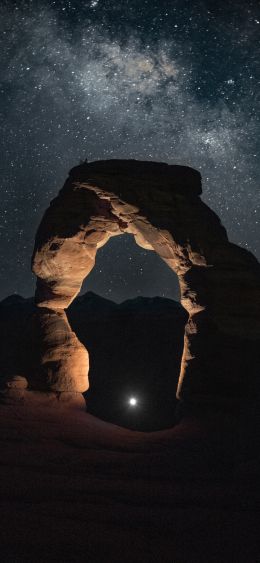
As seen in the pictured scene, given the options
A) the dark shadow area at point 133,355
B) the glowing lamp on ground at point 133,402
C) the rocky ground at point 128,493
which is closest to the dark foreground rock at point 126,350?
the dark shadow area at point 133,355

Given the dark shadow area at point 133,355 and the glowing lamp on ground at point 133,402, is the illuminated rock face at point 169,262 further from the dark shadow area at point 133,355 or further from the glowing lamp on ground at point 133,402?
the glowing lamp on ground at point 133,402

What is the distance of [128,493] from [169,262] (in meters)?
6.76

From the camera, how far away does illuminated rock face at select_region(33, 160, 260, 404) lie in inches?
342

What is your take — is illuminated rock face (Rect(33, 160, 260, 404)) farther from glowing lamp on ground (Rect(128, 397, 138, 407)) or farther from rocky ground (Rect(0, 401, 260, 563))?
glowing lamp on ground (Rect(128, 397, 138, 407))

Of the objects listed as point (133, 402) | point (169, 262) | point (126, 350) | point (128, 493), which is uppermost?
point (128, 493)

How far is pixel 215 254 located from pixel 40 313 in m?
5.61

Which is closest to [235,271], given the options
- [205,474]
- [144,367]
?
[205,474]

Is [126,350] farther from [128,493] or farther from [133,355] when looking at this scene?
[128,493]

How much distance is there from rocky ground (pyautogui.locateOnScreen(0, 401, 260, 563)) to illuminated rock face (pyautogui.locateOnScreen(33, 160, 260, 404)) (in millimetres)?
1375

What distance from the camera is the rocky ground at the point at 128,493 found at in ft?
11.9

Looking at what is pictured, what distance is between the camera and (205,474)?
5871mm

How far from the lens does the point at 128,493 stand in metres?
4.94

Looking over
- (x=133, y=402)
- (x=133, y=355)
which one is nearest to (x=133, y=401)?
(x=133, y=402)

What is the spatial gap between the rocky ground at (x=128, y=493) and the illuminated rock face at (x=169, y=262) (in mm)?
1375
